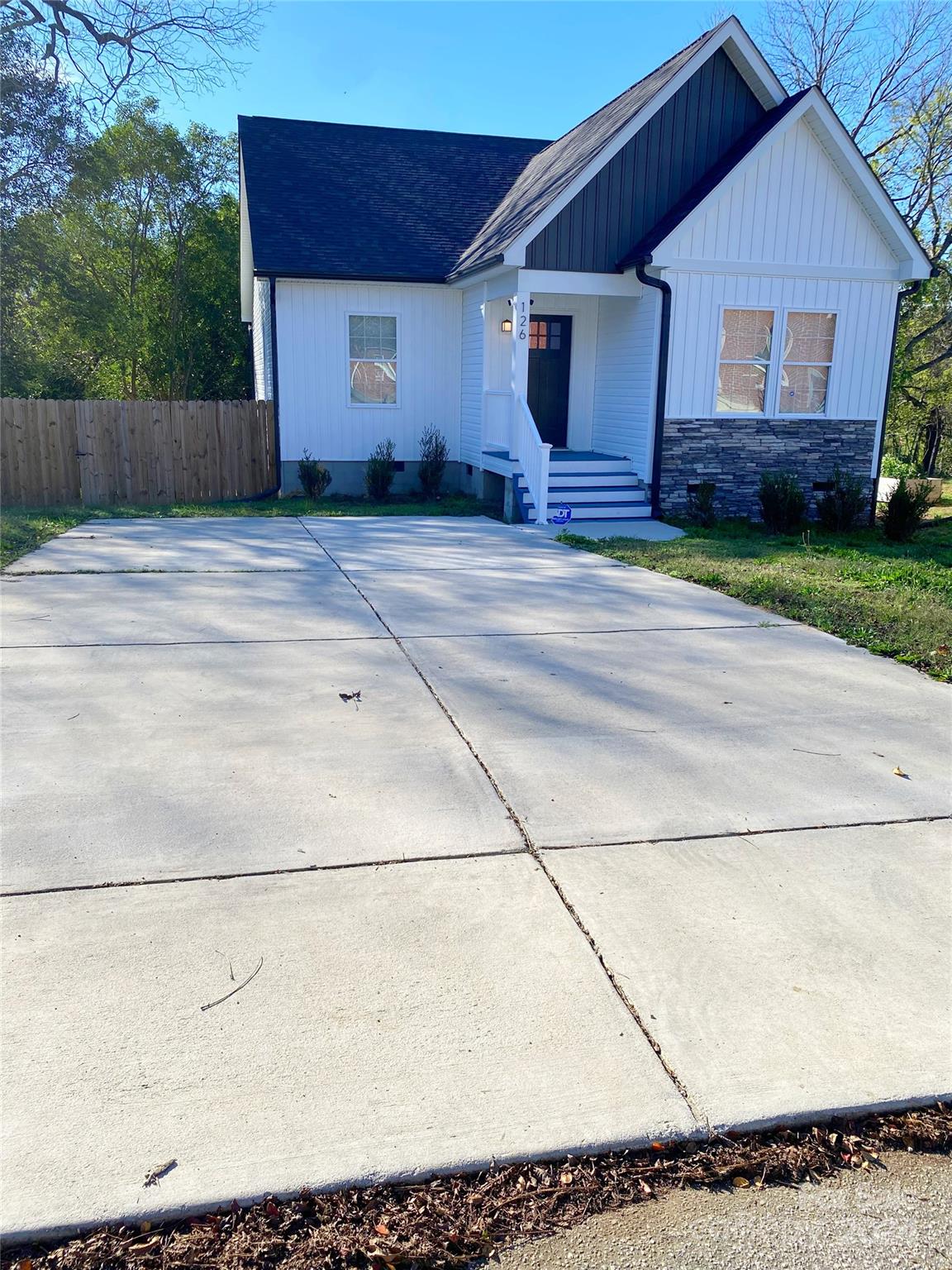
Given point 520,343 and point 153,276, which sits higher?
point 153,276

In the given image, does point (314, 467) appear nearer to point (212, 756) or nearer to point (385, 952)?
point (212, 756)

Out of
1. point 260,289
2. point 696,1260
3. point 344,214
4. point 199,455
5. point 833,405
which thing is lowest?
point 696,1260

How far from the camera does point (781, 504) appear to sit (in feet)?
41.9

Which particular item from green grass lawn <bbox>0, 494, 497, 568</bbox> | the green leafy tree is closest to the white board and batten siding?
green grass lawn <bbox>0, 494, 497, 568</bbox>

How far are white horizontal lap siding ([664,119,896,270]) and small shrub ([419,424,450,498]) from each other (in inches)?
205

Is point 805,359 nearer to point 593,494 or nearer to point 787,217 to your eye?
point 787,217

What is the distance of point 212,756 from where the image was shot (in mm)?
4508

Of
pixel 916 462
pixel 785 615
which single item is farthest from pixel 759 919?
pixel 916 462

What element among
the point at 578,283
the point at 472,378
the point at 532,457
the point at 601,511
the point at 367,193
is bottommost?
the point at 601,511

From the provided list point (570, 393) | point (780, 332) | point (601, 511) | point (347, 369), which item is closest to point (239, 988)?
point (601, 511)

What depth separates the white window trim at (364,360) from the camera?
52.2 feet

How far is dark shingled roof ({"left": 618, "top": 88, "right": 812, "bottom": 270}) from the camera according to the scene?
1277 cm

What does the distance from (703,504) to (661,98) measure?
5.71 m

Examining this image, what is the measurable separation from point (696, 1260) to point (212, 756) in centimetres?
311
